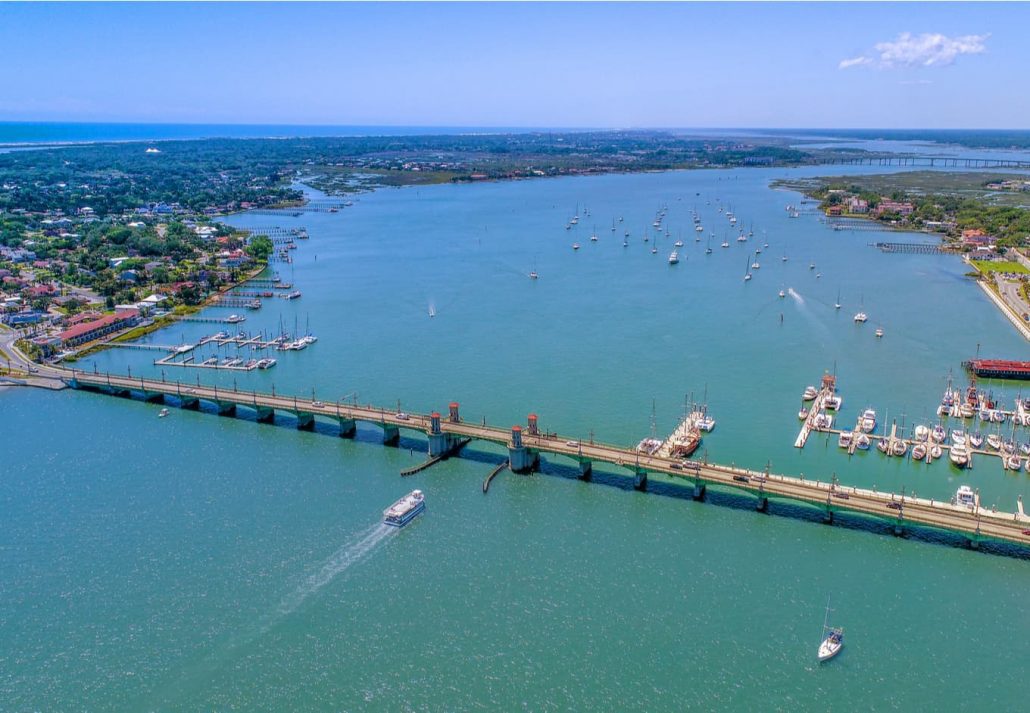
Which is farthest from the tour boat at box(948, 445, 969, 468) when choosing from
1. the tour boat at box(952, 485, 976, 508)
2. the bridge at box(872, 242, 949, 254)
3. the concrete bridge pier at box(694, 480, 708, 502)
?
the bridge at box(872, 242, 949, 254)

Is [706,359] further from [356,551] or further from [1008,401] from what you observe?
[356,551]

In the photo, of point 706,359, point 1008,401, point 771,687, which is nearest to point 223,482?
point 771,687

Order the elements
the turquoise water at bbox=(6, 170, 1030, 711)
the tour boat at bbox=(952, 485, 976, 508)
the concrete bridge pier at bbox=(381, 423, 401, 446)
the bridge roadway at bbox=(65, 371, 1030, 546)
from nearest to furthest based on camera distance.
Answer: the turquoise water at bbox=(6, 170, 1030, 711) → the bridge roadway at bbox=(65, 371, 1030, 546) → the tour boat at bbox=(952, 485, 976, 508) → the concrete bridge pier at bbox=(381, 423, 401, 446)

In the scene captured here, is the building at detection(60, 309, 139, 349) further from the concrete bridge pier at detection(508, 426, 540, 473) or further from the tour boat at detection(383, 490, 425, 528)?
the concrete bridge pier at detection(508, 426, 540, 473)

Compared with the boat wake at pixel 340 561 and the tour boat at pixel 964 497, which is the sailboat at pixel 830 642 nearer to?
the tour boat at pixel 964 497

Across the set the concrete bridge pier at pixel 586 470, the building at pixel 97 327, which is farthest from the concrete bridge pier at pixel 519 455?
the building at pixel 97 327

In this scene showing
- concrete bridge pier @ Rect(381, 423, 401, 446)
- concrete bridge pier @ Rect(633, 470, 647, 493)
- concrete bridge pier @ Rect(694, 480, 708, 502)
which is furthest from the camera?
concrete bridge pier @ Rect(381, 423, 401, 446)

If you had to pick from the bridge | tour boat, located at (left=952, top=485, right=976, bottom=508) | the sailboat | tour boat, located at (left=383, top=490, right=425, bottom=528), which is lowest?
the sailboat
